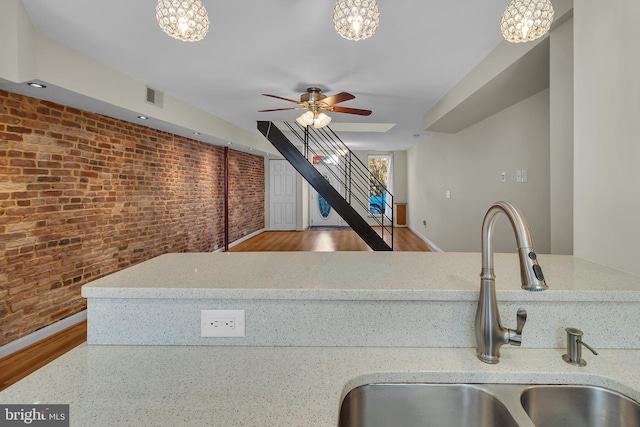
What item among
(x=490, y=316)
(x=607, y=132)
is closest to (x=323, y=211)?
(x=607, y=132)

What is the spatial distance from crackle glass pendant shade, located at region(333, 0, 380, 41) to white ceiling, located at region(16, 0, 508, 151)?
2.74 ft

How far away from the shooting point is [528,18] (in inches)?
54.2

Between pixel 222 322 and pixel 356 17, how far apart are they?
138cm

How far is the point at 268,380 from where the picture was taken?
0.78 meters

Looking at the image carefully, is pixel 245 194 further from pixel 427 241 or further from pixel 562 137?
pixel 562 137

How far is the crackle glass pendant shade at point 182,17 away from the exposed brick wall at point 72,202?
2228 millimetres

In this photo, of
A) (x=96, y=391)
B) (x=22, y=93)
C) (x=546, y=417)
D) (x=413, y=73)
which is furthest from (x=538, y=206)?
(x=22, y=93)

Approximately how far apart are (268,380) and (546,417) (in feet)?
2.45

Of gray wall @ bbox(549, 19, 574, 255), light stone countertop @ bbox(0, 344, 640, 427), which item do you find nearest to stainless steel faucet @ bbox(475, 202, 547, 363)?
light stone countertop @ bbox(0, 344, 640, 427)

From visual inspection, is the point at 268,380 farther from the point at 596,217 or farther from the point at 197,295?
the point at 596,217

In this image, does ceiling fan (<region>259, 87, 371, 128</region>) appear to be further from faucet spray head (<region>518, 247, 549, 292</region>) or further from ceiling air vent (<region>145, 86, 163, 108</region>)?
faucet spray head (<region>518, 247, 549, 292</region>)

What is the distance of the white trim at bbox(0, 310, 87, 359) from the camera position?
2545 millimetres

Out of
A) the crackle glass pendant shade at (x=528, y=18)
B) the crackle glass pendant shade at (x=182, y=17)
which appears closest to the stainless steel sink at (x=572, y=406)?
the crackle glass pendant shade at (x=528, y=18)

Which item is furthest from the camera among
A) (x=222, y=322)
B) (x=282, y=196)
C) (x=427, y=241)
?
(x=282, y=196)
